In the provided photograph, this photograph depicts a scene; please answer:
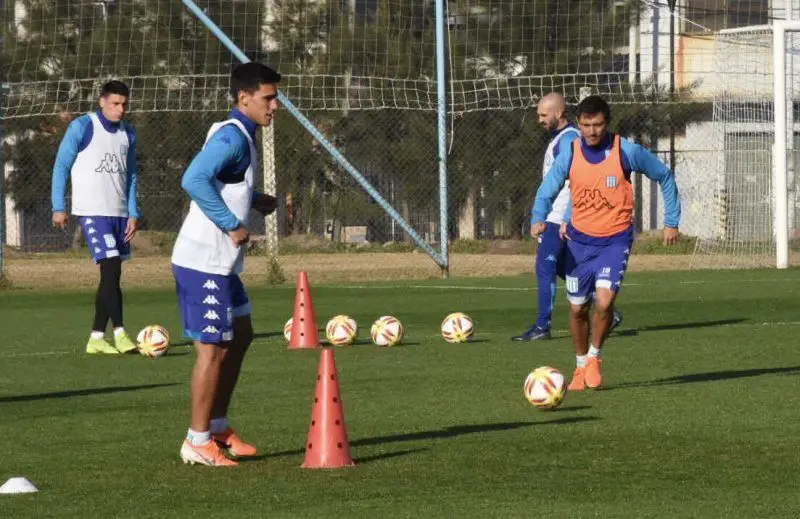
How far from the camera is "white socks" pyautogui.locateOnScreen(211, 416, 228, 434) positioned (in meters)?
7.95

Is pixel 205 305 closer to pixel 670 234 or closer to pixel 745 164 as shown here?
pixel 670 234

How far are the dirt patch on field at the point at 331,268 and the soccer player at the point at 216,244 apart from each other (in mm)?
16481

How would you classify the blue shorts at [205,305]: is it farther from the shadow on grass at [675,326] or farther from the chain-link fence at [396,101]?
the chain-link fence at [396,101]

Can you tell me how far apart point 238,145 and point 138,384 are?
4.08m

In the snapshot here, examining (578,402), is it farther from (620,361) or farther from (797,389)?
(620,361)

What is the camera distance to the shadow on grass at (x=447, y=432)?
8141 mm

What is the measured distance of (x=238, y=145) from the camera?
7.62 m

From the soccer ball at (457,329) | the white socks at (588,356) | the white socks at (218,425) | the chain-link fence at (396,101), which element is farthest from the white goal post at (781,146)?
the white socks at (218,425)

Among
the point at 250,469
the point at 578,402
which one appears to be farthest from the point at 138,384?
the point at 250,469

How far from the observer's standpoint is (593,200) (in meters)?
10.8

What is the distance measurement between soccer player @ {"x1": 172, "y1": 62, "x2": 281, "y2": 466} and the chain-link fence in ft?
59.9

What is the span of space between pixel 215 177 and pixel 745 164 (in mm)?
19652

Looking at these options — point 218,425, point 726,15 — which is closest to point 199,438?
point 218,425

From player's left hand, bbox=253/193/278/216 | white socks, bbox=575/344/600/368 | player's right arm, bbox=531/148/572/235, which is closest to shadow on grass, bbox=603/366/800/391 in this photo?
white socks, bbox=575/344/600/368
